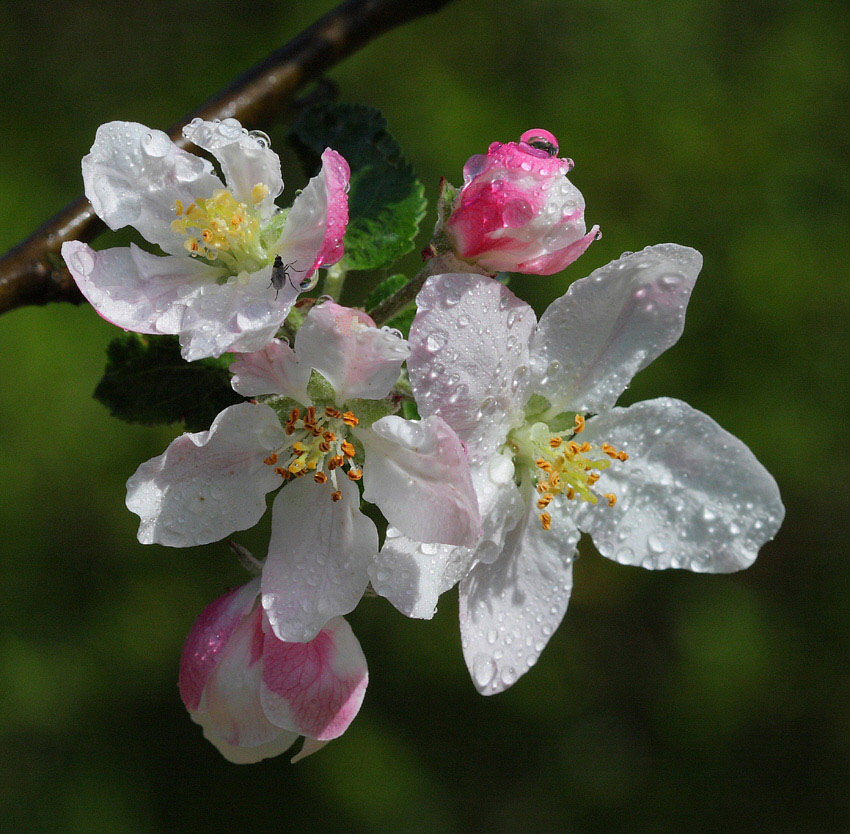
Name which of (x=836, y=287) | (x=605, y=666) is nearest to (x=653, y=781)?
(x=605, y=666)

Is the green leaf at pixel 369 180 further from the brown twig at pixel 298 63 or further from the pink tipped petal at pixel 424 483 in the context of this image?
the pink tipped petal at pixel 424 483

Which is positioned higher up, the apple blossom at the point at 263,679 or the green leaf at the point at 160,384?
the green leaf at the point at 160,384

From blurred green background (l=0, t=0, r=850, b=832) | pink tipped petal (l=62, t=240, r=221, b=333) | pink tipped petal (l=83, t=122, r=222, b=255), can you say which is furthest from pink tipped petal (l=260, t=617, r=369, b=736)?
blurred green background (l=0, t=0, r=850, b=832)

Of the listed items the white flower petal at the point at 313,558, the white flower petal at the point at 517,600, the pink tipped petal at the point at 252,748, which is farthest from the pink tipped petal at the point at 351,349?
the pink tipped petal at the point at 252,748

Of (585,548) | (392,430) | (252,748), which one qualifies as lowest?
(585,548)

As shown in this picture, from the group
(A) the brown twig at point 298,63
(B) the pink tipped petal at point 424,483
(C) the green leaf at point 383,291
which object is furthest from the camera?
(A) the brown twig at point 298,63

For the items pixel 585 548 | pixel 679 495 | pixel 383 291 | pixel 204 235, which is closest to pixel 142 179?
pixel 204 235

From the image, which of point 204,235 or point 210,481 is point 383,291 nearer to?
point 204,235

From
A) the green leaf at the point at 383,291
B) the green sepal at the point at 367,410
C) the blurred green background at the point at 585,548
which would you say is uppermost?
the green sepal at the point at 367,410
